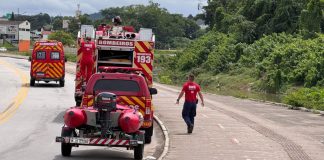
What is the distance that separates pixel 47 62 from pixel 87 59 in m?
19.1

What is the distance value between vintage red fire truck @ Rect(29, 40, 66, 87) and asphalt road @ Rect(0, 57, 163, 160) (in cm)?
599

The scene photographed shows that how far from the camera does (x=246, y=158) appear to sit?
49.2 feet

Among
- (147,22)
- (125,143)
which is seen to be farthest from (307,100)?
(147,22)

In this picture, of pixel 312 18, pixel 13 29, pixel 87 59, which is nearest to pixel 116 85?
pixel 87 59

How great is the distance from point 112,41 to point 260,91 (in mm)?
32421

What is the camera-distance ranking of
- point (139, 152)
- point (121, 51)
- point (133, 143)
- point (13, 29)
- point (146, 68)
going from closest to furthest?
point (133, 143) → point (139, 152) → point (146, 68) → point (121, 51) → point (13, 29)

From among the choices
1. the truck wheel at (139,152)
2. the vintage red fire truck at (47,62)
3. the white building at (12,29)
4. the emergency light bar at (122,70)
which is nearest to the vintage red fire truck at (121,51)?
the emergency light bar at (122,70)

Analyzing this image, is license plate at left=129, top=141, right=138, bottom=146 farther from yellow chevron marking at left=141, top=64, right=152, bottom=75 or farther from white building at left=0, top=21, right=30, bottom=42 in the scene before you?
white building at left=0, top=21, right=30, bottom=42

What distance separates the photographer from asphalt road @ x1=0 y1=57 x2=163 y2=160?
14836 mm

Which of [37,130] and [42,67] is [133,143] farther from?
[42,67]

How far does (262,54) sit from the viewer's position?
6275cm

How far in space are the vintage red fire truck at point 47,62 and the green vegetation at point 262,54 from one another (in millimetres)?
12019

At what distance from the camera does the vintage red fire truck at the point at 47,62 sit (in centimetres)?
4150

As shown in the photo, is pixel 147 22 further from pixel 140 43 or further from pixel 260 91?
pixel 140 43
